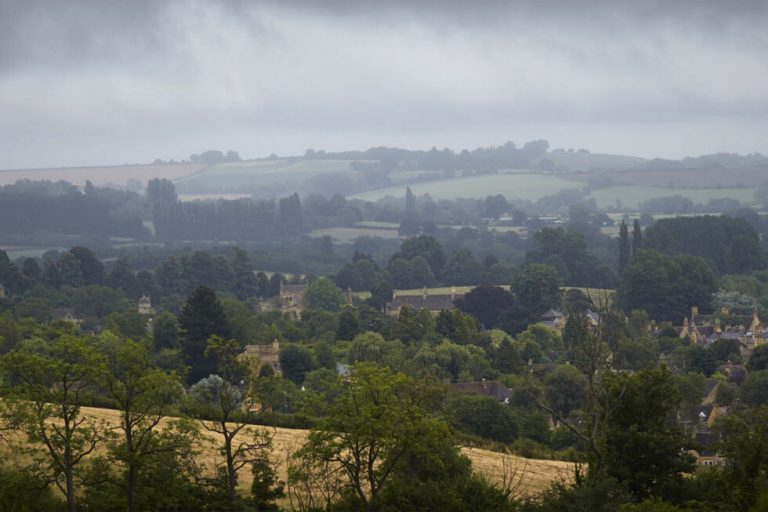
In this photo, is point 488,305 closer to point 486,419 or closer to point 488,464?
point 486,419

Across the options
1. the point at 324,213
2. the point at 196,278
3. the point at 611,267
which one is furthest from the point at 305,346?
the point at 324,213

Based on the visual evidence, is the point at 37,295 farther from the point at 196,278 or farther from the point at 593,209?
the point at 593,209

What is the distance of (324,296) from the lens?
88312mm

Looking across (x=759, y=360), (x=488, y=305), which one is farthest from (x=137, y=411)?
(x=488, y=305)

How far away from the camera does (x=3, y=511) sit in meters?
22.7

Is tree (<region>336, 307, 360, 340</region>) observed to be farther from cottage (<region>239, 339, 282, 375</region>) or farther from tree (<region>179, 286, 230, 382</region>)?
tree (<region>179, 286, 230, 382</region>)

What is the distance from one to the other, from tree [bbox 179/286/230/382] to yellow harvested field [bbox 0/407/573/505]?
839 inches

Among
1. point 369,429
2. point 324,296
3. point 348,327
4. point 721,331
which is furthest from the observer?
point 324,296

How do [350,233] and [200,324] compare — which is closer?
[200,324]

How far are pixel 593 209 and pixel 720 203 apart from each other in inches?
739

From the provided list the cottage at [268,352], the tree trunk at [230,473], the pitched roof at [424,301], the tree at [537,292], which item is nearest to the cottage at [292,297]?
the pitched roof at [424,301]

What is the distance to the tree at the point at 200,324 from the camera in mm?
55812

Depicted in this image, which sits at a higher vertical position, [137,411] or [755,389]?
[137,411]

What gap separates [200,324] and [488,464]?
28009mm
